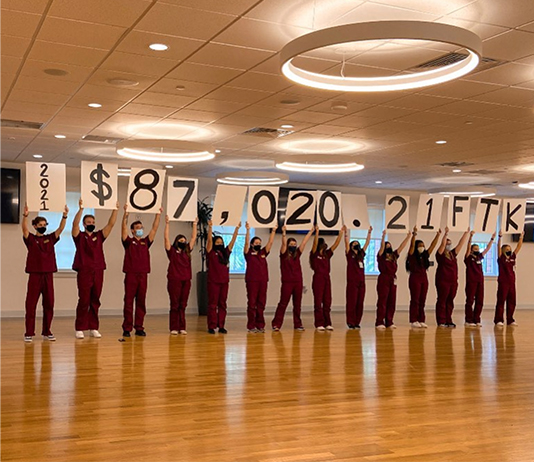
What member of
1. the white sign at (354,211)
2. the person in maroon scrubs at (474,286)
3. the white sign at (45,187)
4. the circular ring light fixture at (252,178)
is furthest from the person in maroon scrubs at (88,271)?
the person in maroon scrubs at (474,286)

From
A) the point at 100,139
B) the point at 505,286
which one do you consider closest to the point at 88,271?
the point at 100,139

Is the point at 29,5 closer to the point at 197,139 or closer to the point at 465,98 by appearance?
the point at 465,98

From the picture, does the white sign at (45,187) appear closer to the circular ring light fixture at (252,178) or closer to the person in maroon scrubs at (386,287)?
the circular ring light fixture at (252,178)

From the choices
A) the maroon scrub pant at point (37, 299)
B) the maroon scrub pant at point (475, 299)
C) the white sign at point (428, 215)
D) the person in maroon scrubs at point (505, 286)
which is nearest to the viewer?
the maroon scrub pant at point (37, 299)

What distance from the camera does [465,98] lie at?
7684mm

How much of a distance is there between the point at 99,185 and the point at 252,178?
14.4 ft

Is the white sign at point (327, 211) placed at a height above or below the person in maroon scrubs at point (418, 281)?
above

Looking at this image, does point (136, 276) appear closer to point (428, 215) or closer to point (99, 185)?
point (99, 185)

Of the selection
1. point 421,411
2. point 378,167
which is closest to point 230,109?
point 421,411

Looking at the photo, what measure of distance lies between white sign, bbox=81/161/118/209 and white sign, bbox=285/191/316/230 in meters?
2.72

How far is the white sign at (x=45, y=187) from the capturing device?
30.1 feet

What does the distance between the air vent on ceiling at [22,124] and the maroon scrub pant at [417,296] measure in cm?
681

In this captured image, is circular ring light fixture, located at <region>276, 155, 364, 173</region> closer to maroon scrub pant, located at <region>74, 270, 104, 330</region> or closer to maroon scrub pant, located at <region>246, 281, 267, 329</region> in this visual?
maroon scrub pant, located at <region>246, 281, 267, 329</region>

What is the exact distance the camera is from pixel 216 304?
11.3 m
